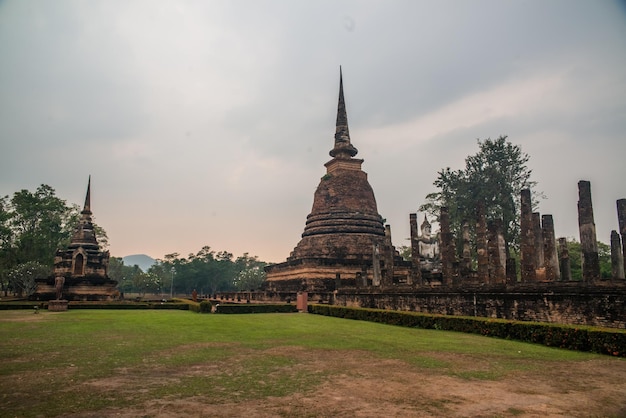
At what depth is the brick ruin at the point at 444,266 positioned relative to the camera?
13742 millimetres

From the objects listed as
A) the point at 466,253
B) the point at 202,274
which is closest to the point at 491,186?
the point at 466,253

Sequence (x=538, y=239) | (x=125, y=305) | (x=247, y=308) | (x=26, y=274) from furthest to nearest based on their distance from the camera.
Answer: (x=26, y=274), (x=125, y=305), (x=247, y=308), (x=538, y=239)

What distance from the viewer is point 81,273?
36.8 metres

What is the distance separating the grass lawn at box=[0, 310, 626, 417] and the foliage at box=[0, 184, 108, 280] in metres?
40.0

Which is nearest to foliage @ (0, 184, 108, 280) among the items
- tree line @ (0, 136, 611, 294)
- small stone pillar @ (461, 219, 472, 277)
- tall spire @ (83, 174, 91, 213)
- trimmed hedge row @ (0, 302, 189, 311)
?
tree line @ (0, 136, 611, 294)

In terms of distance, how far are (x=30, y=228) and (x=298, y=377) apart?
163 feet

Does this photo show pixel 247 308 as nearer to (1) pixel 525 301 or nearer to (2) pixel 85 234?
(1) pixel 525 301

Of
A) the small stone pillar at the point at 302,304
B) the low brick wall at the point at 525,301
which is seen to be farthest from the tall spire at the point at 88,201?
the low brick wall at the point at 525,301

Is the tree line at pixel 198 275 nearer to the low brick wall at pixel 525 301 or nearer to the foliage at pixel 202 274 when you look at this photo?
the foliage at pixel 202 274

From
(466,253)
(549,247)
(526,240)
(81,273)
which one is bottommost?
(81,273)

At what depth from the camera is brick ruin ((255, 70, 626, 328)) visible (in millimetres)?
13742

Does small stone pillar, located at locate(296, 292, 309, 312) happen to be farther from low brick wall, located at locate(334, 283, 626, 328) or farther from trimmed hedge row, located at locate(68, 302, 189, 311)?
trimmed hedge row, located at locate(68, 302, 189, 311)

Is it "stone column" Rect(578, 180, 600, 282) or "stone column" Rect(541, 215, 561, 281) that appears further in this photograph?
"stone column" Rect(541, 215, 561, 281)

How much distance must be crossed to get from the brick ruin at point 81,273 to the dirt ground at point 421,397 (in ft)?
102
